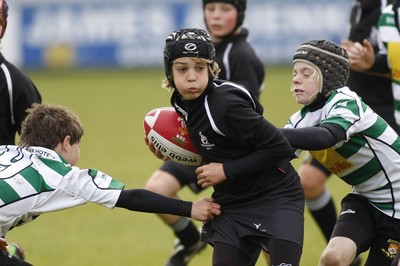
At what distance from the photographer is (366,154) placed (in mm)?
Answer: 5070

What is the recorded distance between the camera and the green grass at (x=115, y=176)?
7516 mm

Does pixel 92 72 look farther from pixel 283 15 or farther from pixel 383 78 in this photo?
pixel 383 78

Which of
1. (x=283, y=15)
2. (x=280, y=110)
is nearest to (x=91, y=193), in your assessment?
(x=280, y=110)

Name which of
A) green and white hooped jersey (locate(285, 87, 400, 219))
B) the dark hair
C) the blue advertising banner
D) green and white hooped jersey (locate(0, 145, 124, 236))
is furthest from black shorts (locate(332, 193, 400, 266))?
the blue advertising banner

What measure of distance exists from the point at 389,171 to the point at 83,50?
21.7 m

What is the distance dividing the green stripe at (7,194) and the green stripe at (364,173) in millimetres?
1930

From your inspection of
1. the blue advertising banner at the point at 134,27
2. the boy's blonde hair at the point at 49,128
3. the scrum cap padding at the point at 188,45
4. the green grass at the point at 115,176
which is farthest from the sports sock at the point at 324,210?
the blue advertising banner at the point at 134,27

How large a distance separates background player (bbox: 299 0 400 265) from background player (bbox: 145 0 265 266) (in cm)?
76

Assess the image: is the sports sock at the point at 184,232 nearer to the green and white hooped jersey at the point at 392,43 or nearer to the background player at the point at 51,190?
the green and white hooped jersey at the point at 392,43

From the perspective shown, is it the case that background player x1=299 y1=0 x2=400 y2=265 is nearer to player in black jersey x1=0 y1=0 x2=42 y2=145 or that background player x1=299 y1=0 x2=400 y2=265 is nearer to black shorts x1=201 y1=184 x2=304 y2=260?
black shorts x1=201 y1=184 x2=304 y2=260

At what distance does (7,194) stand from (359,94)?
352 centimetres

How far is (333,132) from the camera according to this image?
15.4 ft

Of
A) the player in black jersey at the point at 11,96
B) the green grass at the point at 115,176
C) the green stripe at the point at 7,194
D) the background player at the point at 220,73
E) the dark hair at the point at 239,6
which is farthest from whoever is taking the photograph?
the green grass at the point at 115,176

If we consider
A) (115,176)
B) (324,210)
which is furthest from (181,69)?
(115,176)
